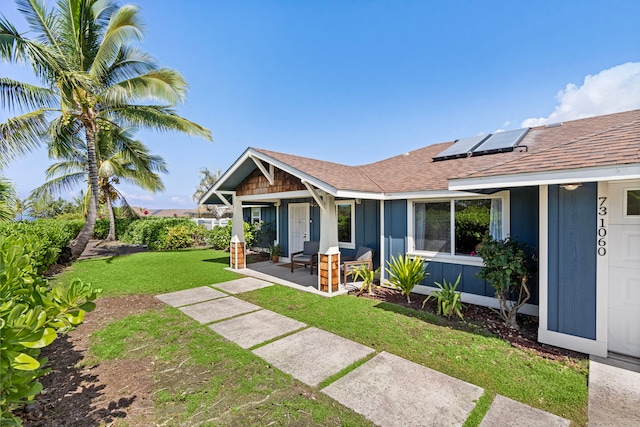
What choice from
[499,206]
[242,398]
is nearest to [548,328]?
[499,206]

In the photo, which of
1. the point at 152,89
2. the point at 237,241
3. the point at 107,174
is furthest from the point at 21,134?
the point at 237,241

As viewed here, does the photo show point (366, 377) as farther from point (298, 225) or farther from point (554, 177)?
point (298, 225)

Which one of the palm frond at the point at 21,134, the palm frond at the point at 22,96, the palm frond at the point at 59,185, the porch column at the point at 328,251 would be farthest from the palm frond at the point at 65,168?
the porch column at the point at 328,251

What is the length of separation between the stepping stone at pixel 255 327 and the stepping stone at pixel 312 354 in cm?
30

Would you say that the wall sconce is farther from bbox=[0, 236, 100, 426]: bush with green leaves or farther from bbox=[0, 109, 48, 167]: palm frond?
bbox=[0, 109, 48, 167]: palm frond

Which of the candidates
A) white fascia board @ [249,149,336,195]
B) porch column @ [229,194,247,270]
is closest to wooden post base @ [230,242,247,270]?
porch column @ [229,194,247,270]

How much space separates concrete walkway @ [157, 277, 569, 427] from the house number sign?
2.55 meters

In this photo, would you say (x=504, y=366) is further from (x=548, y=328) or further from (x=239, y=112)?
(x=239, y=112)

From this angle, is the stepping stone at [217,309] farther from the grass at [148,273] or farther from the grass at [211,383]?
the grass at [148,273]

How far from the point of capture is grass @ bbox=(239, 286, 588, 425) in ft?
11.1

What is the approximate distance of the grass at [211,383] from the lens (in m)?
3.01

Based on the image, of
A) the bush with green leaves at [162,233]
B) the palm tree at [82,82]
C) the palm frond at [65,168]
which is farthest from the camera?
the palm frond at [65,168]

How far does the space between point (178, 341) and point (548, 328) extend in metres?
6.16

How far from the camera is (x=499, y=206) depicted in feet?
21.1
